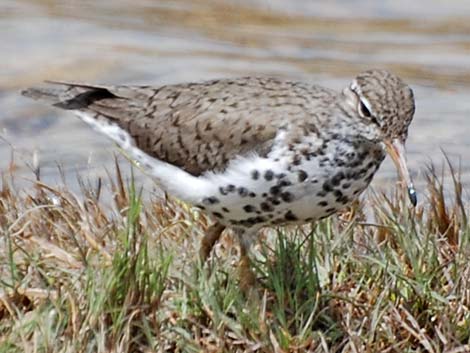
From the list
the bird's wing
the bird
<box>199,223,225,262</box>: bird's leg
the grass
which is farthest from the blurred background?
<box>199,223,225,262</box>: bird's leg

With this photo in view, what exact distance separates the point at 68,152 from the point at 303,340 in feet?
11.5

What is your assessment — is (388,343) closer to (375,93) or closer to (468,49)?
(375,93)

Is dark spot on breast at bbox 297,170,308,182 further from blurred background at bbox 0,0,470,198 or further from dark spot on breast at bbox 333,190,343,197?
blurred background at bbox 0,0,470,198

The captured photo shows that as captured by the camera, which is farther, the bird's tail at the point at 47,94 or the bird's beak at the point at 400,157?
the bird's tail at the point at 47,94

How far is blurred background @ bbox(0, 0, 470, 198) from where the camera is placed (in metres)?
9.33

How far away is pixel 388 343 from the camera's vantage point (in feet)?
18.9

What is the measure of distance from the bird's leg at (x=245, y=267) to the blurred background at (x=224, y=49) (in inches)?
113

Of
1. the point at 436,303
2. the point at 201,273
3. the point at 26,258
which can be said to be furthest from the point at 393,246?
the point at 26,258

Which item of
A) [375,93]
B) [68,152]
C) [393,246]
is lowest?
[68,152]

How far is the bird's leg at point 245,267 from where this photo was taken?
5.86 meters

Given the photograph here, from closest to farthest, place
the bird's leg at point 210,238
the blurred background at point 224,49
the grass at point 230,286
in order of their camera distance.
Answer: the grass at point 230,286 → the bird's leg at point 210,238 → the blurred background at point 224,49

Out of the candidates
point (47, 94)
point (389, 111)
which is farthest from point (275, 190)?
point (47, 94)

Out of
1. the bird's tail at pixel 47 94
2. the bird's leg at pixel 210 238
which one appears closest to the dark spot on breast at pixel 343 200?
the bird's leg at pixel 210 238

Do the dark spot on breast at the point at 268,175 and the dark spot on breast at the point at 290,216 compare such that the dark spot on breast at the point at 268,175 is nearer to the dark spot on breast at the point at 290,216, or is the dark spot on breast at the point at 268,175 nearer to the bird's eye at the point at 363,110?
the dark spot on breast at the point at 290,216
